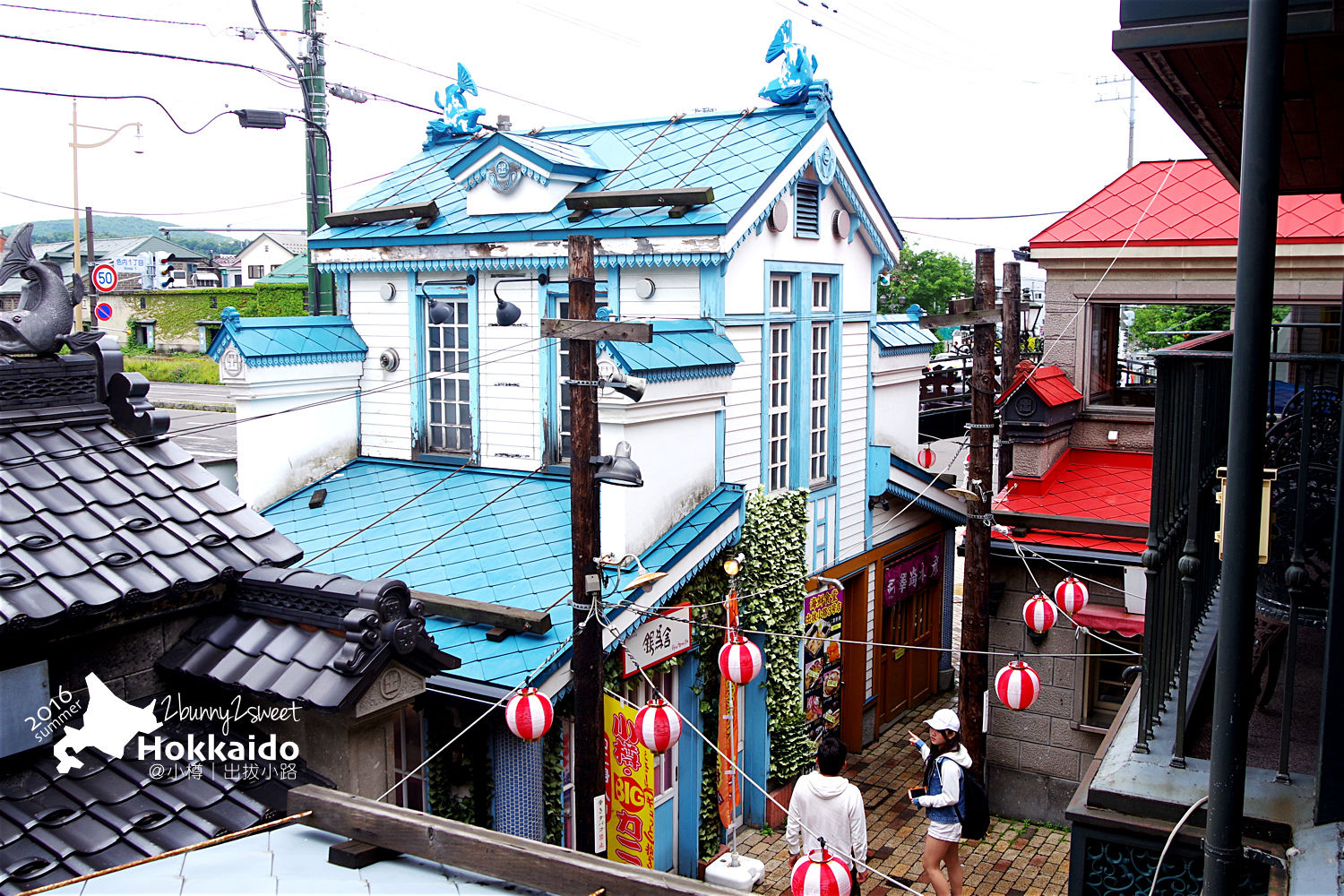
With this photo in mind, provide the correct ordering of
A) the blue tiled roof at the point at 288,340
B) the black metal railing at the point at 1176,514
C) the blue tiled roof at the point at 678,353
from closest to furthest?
1. the black metal railing at the point at 1176,514
2. the blue tiled roof at the point at 678,353
3. the blue tiled roof at the point at 288,340

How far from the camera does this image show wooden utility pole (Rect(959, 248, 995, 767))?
1303 centimetres

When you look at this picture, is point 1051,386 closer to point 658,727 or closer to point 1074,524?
point 1074,524

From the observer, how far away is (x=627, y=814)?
11750 millimetres

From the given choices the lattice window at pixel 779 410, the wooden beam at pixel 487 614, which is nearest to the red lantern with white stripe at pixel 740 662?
the wooden beam at pixel 487 614

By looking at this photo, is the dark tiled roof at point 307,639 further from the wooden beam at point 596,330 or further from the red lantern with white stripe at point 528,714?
the wooden beam at point 596,330

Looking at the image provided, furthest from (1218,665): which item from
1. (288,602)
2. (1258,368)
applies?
(288,602)

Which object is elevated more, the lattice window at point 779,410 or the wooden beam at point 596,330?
the wooden beam at point 596,330

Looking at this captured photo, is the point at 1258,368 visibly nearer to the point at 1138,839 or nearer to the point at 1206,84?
the point at 1206,84

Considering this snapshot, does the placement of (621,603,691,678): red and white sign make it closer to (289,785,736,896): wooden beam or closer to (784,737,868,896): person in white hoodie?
(784,737,868,896): person in white hoodie

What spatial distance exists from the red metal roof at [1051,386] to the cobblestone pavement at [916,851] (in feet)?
19.5

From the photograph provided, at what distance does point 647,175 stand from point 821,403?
419 centimetres

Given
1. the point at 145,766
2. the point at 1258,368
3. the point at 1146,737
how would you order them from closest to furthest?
1. the point at 1258,368
2. the point at 1146,737
3. the point at 145,766

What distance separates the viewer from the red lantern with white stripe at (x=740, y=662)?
36.4 feet

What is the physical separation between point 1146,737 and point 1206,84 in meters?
2.79
